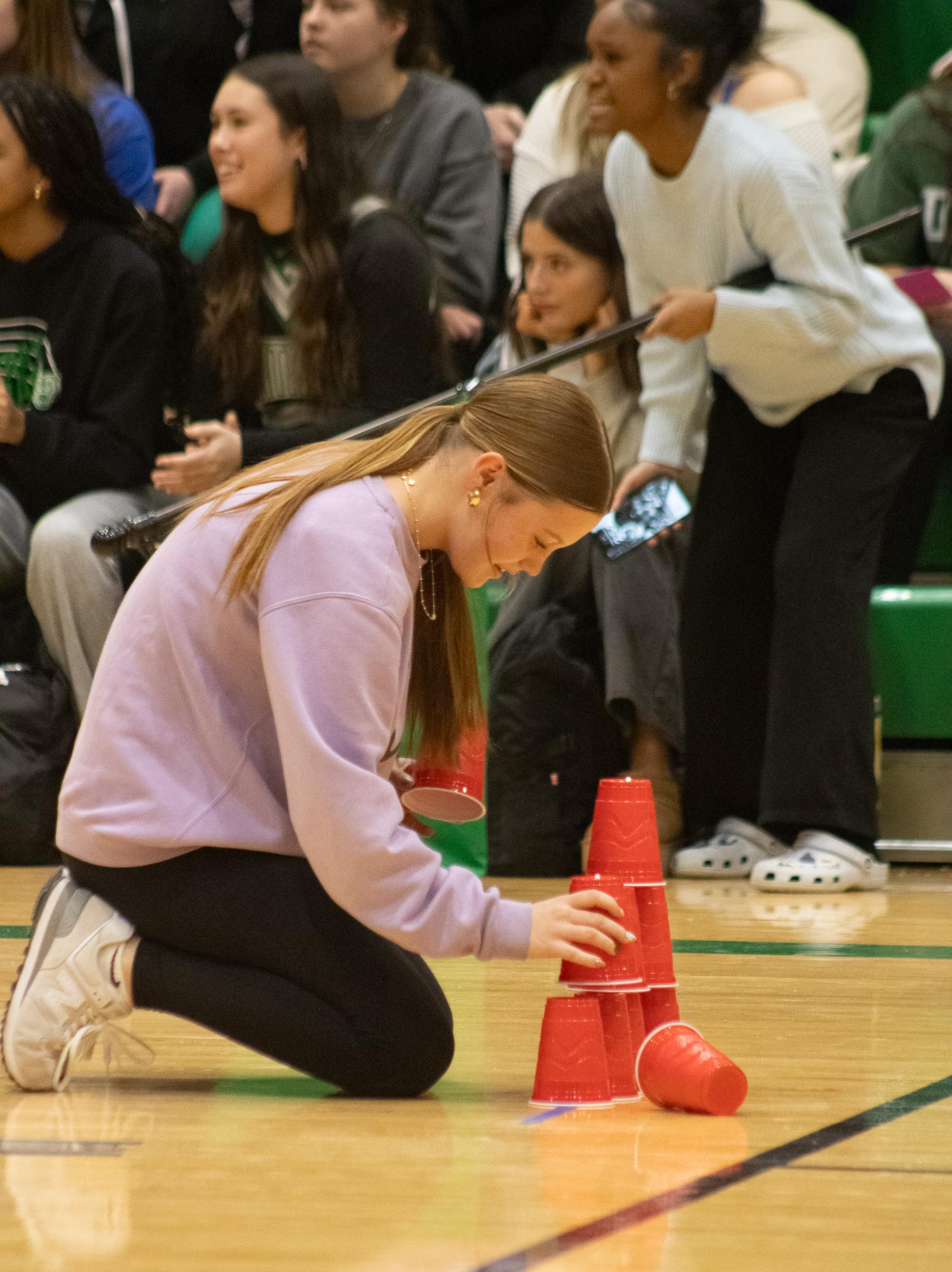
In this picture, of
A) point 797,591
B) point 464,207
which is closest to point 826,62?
point 464,207

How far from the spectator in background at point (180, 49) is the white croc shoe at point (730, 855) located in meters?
1.85

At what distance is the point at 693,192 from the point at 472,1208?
2101mm

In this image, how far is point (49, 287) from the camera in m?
3.34

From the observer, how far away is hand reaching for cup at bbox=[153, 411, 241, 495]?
3043 millimetres

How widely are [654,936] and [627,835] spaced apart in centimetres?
9

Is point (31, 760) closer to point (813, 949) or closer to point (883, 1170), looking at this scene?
point (813, 949)

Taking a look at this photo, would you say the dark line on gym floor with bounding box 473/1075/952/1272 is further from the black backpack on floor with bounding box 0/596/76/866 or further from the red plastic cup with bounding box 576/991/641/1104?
the black backpack on floor with bounding box 0/596/76/866

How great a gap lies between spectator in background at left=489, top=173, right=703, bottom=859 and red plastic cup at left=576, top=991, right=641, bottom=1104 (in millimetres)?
1595

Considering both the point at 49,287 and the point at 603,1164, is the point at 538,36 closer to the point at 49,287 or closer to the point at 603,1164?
the point at 49,287

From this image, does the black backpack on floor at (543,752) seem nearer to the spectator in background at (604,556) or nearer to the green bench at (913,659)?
the spectator in background at (604,556)

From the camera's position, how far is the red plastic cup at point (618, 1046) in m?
1.54

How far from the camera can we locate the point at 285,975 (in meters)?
1.59

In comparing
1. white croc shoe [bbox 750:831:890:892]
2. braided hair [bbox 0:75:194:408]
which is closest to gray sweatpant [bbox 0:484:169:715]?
braided hair [bbox 0:75:194:408]

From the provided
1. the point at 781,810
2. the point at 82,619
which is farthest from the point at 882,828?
the point at 82,619
